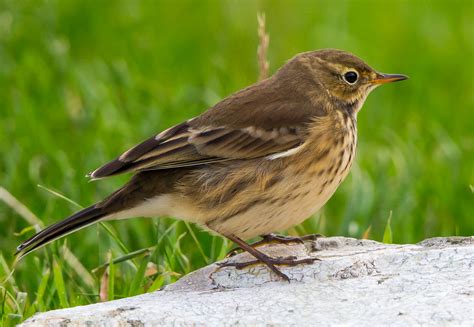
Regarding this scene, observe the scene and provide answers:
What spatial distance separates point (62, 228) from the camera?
17.2ft

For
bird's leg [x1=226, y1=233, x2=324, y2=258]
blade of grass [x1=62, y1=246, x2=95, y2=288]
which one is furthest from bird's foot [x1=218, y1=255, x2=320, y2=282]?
blade of grass [x1=62, y1=246, x2=95, y2=288]

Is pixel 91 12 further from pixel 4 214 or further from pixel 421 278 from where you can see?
pixel 421 278

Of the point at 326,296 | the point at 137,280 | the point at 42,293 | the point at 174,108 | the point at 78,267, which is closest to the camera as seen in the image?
the point at 326,296

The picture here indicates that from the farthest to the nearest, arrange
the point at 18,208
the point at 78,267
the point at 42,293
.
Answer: the point at 18,208, the point at 78,267, the point at 42,293

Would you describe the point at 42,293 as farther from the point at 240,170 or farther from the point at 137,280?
the point at 240,170

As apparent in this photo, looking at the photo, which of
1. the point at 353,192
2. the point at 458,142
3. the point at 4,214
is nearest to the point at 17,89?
the point at 4,214

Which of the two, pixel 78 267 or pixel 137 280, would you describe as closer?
pixel 137 280

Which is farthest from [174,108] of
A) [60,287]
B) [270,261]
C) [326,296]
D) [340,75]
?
[326,296]

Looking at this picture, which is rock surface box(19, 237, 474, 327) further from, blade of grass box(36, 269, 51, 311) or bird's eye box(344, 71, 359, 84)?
bird's eye box(344, 71, 359, 84)

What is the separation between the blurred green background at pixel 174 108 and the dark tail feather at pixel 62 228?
17 cm

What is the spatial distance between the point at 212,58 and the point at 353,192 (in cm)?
317

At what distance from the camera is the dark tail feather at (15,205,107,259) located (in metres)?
5.24

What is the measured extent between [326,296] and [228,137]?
145 cm

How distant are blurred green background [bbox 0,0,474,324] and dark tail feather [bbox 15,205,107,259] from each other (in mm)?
167
